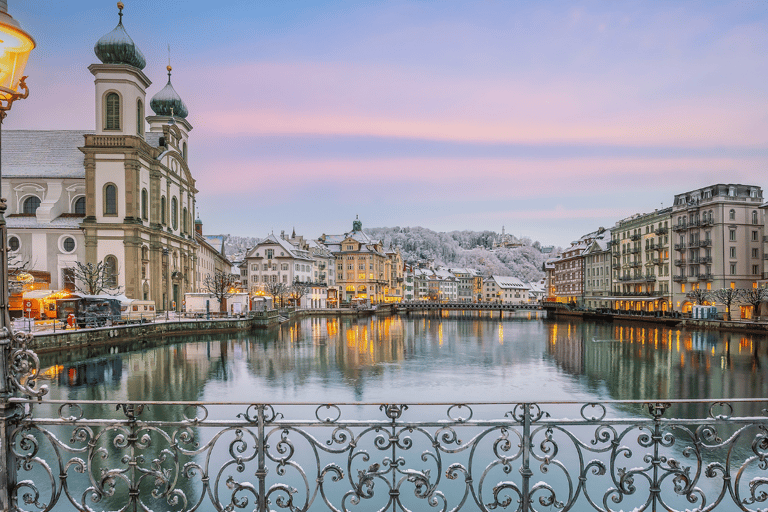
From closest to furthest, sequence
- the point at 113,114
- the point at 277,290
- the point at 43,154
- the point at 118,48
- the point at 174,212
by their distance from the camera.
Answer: the point at 113,114 → the point at 118,48 → the point at 43,154 → the point at 174,212 → the point at 277,290

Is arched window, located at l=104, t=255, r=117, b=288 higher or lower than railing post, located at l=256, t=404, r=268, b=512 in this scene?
higher

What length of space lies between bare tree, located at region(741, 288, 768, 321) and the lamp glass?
6160cm

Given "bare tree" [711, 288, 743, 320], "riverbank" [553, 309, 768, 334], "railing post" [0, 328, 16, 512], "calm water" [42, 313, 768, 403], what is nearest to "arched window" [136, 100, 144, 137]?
"calm water" [42, 313, 768, 403]

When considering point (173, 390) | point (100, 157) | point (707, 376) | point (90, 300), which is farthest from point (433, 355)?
point (100, 157)

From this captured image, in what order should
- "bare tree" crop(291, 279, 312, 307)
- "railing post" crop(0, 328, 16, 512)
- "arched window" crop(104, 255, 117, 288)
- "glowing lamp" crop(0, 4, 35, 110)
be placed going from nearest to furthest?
1. "glowing lamp" crop(0, 4, 35, 110)
2. "railing post" crop(0, 328, 16, 512)
3. "arched window" crop(104, 255, 117, 288)
4. "bare tree" crop(291, 279, 312, 307)

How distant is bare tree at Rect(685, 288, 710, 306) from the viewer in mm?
60469

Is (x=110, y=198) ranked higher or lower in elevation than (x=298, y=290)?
higher

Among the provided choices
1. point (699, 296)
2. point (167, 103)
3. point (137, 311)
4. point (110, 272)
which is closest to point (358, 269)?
point (167, 103)

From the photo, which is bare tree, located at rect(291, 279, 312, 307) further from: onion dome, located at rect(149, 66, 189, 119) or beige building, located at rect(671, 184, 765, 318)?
beige building, located at rect(671, 184, 765, 318)

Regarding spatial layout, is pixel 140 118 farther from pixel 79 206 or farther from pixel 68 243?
pixel 68 243

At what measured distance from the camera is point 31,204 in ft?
175

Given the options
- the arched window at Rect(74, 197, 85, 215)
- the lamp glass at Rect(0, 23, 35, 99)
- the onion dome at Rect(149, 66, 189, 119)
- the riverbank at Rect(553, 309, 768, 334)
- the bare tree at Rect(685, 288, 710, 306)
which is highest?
the onion dome at Rect(149, 66, 189, 119)

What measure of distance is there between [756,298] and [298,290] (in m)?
64.8

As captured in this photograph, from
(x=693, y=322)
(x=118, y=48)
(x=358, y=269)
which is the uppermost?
(x=118, y=48)
